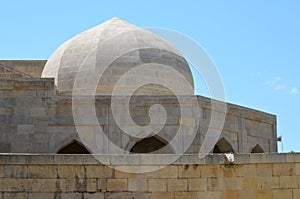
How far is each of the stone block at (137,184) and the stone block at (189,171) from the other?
663 mm

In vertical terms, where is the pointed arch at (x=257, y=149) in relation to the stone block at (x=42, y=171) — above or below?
above

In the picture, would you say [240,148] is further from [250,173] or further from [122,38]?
[250,173]

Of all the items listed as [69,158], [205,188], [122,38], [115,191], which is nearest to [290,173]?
[205,188]

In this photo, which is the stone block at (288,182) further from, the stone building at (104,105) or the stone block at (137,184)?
the stone building at (104,105)

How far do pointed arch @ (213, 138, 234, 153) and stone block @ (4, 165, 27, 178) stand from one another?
8.02 metres

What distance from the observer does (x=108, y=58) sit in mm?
18828

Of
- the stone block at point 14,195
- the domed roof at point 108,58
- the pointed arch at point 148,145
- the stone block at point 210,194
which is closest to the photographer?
the stone block at point 14,195

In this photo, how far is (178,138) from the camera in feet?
54.9

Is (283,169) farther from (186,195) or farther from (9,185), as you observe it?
(9,185)

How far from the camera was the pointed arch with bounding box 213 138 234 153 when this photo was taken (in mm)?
17828

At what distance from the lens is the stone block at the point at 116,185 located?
11.0m

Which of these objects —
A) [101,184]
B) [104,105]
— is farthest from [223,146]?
[101,184]

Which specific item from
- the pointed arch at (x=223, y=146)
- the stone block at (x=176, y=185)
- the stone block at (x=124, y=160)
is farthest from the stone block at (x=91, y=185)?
the pointed arch at (x=223, y=146)

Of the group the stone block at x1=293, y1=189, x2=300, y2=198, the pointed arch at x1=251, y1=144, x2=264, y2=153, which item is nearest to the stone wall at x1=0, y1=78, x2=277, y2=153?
the pointed arch at x1=251, y1=144, x2=264, y2=153
